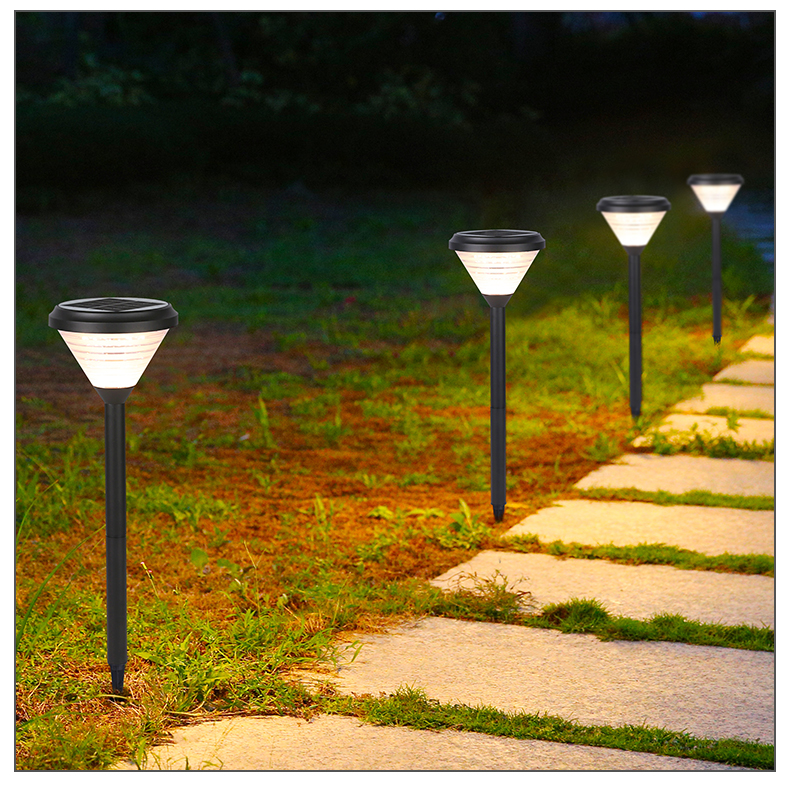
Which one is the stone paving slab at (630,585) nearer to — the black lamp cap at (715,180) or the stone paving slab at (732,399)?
the stone paving slab at (732,399)

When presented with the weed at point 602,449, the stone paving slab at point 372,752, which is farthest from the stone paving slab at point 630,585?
the weed at point 602,449

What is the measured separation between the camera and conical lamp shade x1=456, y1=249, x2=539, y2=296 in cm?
526

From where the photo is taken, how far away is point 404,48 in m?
23.7

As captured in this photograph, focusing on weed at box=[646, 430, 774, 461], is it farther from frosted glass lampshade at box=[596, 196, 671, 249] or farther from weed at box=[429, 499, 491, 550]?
weed at box=[429, 499, 491, 550]

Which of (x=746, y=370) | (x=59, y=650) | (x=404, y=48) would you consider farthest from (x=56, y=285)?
(x=404, y=48)

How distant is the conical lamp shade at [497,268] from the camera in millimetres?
5258

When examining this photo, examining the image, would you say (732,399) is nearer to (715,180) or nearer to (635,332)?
(635,332)

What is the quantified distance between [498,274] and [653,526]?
1.38 m

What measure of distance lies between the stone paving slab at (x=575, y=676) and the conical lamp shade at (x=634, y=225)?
3528 millimetres

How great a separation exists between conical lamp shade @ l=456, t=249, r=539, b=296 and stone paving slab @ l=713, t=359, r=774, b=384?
3.68 meters

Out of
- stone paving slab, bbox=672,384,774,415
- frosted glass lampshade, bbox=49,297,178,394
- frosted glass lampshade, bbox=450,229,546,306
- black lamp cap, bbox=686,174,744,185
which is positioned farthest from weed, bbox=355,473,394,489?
black lamp cap, bbox=686,174,744,185

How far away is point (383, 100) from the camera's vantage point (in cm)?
2259

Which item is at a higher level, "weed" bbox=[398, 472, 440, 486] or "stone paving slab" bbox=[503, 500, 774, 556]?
"weed" bbox=[398, 472, 440, 486]

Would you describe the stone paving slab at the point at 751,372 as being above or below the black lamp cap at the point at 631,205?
below
